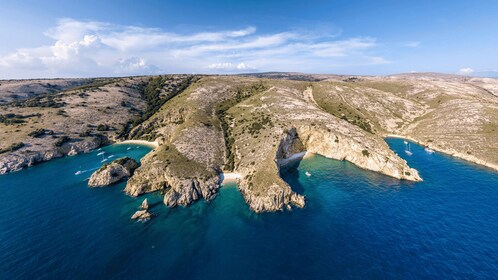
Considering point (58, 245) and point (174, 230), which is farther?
point (174, 230)

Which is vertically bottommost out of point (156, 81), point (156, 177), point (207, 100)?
point (156, 177)

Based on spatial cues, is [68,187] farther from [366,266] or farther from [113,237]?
[366,266]

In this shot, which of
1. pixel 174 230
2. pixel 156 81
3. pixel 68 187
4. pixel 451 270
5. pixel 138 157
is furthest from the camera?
pixel 156 81

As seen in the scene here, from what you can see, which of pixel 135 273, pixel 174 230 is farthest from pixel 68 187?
pixel 135 273

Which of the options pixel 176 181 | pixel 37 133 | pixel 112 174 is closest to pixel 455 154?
A: pixel 176 181

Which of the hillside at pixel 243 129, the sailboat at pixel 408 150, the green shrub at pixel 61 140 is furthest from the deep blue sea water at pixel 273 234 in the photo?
the green shrub at pixel 61 140

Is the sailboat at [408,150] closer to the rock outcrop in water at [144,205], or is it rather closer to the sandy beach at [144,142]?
the rock outcrop in water at [144,205]
